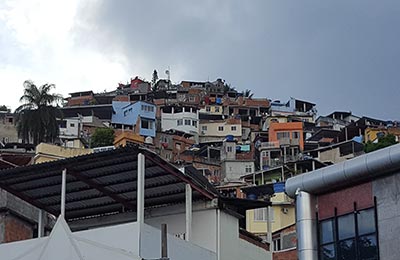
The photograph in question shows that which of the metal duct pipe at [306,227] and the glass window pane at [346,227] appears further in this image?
the metal duct pipe at [306,227]

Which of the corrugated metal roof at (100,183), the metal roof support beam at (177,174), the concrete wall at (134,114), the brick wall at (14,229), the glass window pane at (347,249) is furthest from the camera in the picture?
the concrete wall at (134,114)

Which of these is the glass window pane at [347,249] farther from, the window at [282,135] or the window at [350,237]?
the window at [282,135]

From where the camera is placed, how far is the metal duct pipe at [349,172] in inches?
798

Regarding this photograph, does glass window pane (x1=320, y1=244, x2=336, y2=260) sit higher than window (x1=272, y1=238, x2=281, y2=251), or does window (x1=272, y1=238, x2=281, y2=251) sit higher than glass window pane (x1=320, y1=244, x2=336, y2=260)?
glass window pane (x1=320, y1=244, x2=336, y2=260)

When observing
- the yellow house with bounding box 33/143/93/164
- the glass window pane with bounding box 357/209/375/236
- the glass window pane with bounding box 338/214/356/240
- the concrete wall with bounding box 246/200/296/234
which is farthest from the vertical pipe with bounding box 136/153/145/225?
the yellow house with bounding box 33/143/93/164

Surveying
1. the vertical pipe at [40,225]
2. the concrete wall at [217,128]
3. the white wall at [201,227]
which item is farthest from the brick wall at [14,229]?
the concrete wall at [217,128]

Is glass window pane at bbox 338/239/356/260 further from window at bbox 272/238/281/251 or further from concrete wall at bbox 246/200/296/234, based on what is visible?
concrete wall at bbox 246/200/296/234

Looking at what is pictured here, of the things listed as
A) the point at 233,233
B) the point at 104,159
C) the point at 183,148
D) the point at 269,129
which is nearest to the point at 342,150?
the point at 269,129

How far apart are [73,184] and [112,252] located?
4.96 metres

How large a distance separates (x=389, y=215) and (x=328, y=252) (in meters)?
2.41

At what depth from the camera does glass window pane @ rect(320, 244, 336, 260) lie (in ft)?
72.4

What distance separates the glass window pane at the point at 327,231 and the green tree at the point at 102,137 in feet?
225

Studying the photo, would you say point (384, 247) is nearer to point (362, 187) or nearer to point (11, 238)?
point (362, 187)

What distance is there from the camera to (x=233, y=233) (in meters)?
30.5
